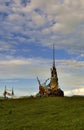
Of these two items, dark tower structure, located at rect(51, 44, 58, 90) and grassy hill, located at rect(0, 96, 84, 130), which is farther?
dark tower structure, located at rect(51, 44, 58, 90)

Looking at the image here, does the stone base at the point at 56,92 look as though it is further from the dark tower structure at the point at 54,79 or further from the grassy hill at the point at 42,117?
the grassy hill at the point at 42,117

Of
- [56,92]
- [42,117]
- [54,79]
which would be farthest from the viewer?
[54,79]

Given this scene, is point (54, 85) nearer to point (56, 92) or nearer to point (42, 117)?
point (56, 92)

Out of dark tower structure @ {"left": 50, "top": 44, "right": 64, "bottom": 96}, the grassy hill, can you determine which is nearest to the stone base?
dark tower structure @ {"left": 50, "top": 44, "right": 64, "bottom": 96}

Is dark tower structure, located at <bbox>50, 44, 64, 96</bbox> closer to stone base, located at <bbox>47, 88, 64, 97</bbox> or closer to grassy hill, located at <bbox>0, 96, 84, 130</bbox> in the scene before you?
stone base, located at <bbox>47, 88, 64, 97</bbox>

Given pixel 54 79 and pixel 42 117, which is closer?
pixel 42 117

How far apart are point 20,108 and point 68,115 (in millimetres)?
11449

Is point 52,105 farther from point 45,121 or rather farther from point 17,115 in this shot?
point 45,121

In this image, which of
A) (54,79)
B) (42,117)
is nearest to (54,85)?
(54,79)

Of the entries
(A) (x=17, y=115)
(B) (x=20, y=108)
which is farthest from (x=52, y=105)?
(A) (x=17, y=115)

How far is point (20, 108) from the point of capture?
158 feet

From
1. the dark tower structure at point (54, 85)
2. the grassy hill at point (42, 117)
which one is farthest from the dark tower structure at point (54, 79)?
the grassy hill at point (42, 117)

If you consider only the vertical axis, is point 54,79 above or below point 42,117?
above

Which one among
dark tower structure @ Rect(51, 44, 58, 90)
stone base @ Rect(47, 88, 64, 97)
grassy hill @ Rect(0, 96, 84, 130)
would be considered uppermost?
dark tower structure @ Rect(51, 44, 58, 90)
